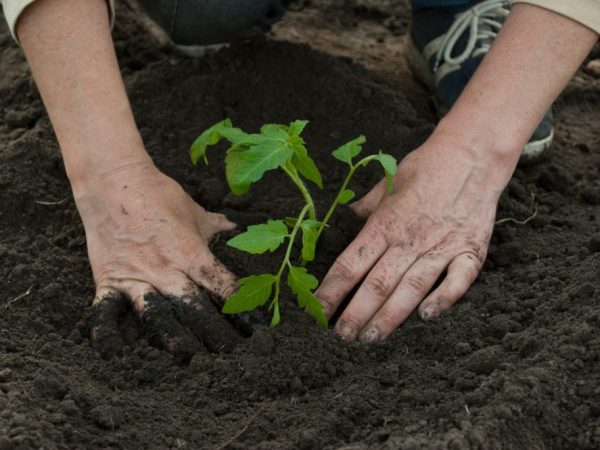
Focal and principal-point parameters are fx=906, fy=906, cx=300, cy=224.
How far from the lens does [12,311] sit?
7.26 ft

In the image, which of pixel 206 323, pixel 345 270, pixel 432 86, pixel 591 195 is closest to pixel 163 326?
pixel 206 323

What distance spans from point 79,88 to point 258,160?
58 centimetres

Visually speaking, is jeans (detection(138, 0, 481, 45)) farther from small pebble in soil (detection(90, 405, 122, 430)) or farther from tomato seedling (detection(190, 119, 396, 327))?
small pebble in soil (detection(90, 405, 122, 430))

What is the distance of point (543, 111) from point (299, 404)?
3.46 ft

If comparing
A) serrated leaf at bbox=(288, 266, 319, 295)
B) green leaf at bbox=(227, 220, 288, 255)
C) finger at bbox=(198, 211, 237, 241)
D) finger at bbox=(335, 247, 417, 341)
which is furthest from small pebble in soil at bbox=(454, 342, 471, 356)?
finger at bbox=(198, 211, 237, 241)

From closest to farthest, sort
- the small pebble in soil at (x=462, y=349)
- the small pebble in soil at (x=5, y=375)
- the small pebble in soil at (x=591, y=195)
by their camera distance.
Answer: the small pebble in soil at (x=5, y=375), the small pebble in soil at (x=462, y=349), the small pebble in soil at (x=591, y=195)

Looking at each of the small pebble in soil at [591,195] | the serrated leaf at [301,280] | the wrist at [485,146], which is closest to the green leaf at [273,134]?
the serrated leaf at [301,280]

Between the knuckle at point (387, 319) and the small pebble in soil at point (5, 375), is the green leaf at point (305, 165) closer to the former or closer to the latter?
the knuckle at point (387, 319)

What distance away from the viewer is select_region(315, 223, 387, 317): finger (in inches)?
87.4

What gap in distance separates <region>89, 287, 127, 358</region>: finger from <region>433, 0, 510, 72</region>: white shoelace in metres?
1.55

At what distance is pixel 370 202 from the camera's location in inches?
96.9

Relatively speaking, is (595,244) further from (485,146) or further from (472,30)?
(472,30)

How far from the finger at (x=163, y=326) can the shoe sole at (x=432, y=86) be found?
1.35 m

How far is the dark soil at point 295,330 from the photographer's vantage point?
5.96 feet
